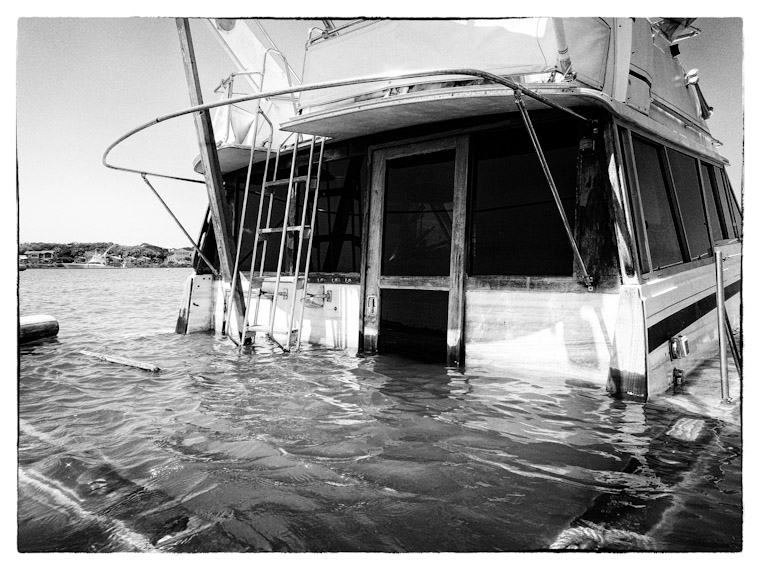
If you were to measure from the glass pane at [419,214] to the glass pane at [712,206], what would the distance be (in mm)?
3101

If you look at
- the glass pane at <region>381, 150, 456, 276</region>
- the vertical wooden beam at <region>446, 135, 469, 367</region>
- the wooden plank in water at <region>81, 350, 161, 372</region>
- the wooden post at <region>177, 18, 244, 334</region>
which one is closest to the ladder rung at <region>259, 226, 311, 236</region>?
the wooden post at <region>177, 18, 244, 334</region>

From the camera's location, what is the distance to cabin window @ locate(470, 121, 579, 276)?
4598mm

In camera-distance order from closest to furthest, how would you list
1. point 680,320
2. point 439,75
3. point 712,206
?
point 439,75, point 680,320, point 712,206

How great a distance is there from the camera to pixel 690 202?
545 centimetres

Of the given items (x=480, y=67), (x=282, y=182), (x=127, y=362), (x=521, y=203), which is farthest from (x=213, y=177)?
(x=521, y=203)

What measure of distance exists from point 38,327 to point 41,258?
Result: 4.41 m

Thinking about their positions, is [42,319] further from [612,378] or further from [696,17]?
[696,17]

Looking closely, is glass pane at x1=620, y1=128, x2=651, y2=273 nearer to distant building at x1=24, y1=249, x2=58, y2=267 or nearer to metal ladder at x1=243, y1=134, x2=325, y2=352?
metal ladder at x1=243, y1=134, x2=325, y2=352

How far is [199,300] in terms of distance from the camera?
7.81 meters

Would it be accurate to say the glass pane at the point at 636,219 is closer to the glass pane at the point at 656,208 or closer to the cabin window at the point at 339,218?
the glass pane at the point at 656,208

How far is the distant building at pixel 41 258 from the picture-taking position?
2297mm

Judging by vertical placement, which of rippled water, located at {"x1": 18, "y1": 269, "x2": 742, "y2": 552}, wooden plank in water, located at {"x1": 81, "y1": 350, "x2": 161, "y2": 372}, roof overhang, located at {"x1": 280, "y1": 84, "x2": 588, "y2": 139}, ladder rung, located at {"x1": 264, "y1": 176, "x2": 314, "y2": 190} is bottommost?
rippled water, located at {"x1": 18, "y1": 269, "x2": 742, "y2": 552}

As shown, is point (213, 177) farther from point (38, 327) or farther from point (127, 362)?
point (38, 327)

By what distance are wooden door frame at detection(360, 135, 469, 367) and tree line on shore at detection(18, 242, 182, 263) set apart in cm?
241
